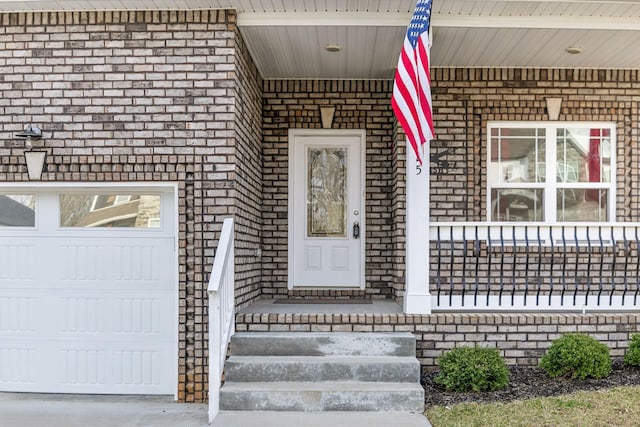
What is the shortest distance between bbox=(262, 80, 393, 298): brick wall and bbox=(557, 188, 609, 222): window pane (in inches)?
78.5

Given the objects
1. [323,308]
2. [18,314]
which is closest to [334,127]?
[323,308]

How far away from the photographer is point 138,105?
18.2 feet

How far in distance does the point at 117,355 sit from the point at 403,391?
266 centimetres

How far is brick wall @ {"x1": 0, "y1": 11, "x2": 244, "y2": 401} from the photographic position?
5.46 meters

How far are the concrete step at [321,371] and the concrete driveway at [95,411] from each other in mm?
468

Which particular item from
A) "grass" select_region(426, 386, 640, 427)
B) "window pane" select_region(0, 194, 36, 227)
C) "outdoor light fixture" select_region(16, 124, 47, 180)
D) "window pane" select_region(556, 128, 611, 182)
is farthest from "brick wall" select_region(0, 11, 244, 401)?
"window pane" select_region(556, 128, 611, 182)

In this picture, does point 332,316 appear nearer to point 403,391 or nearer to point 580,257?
point 403,391

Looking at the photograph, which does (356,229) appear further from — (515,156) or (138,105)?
(138,105)

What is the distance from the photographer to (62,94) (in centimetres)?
558

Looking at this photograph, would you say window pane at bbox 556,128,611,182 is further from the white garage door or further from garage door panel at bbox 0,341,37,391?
garage door panel at bbox 0,341,37,391

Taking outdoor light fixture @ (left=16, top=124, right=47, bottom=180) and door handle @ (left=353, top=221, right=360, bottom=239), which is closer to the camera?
→ outdoor light fixture @ (left=16, top=124, right=47, bottom=180)

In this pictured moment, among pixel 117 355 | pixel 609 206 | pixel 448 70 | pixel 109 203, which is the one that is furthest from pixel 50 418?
pixel 609 206

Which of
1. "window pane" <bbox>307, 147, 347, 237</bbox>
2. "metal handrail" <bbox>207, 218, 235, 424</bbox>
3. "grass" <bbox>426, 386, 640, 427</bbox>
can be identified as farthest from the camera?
"window pane" <bbox>307, 147, 347, 237</bbox>

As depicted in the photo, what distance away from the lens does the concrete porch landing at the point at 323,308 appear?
5734mm
